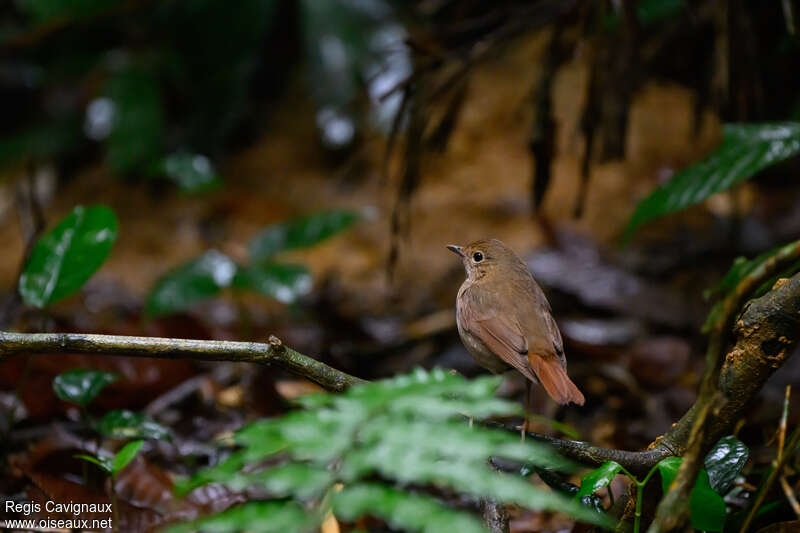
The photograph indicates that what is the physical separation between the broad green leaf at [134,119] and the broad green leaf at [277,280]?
2190 mm

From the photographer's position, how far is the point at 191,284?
4.43 meters

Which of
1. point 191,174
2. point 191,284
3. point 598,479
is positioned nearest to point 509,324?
point 598,479

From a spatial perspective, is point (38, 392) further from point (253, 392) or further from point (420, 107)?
point (420, 107)

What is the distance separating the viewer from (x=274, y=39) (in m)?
6.69

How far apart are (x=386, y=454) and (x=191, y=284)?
3.36m

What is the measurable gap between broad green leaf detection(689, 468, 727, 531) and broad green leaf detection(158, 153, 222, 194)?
11.6ft

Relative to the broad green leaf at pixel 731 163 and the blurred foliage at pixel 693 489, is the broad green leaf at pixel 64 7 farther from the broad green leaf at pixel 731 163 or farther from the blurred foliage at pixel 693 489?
the blurred foliage at pixel 693 489

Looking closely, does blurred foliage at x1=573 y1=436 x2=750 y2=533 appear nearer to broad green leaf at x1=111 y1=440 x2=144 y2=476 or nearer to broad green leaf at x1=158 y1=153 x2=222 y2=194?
broad green leaf at x1=111 y1=440 x2=144 y2=476

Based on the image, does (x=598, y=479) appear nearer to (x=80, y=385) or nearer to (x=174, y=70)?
(x=80, y=385)

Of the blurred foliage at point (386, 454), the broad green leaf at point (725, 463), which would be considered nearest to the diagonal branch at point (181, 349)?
the blurred foliage at point (386, 454)

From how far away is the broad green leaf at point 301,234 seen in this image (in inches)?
183

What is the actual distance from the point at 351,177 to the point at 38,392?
356cm

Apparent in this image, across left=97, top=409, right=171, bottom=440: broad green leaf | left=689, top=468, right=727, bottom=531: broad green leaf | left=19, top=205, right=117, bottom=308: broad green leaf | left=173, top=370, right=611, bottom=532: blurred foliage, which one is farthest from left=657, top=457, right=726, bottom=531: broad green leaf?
left=19, top=205, right=117, bottom=308: broad green leaf

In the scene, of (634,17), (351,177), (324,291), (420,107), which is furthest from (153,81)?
(634,17)
